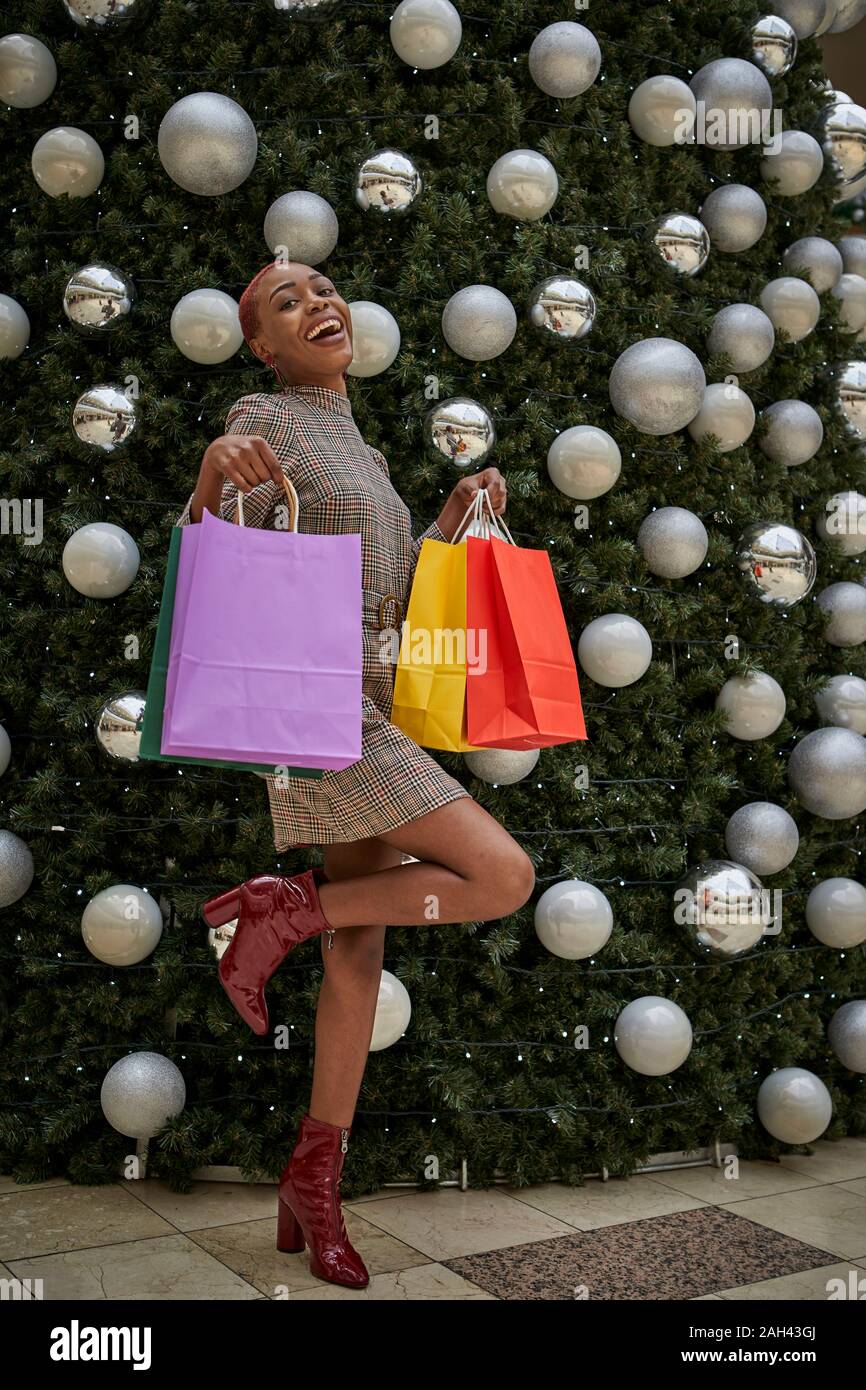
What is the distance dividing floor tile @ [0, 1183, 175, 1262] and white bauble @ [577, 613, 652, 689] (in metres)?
1.51

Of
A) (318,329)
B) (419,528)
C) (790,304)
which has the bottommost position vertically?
(419,528)

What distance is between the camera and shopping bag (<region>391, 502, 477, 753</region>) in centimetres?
221

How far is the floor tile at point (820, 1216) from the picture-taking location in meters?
2.54

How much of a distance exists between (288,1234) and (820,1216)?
45.8 inches

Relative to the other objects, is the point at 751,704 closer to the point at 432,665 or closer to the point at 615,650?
the point at 615,650

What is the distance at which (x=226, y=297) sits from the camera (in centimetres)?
281

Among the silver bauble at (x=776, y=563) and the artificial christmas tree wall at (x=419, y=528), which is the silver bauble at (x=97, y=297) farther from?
the silver bauble at (x=776, y=563)

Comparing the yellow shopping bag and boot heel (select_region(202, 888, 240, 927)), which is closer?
the yellow shopping bag

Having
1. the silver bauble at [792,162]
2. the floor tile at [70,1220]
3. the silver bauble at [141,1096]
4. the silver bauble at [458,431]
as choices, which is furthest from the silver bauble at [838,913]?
the silver bauble at [792,162]

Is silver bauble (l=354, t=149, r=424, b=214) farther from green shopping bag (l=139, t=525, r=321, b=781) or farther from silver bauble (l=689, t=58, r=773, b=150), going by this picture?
green shopping bag (l=139, t=525, r=321, b=781)

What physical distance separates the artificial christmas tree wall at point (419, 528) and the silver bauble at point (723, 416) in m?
0.02

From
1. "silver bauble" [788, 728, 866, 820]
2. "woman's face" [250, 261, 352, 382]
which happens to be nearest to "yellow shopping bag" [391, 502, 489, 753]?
"woman's face" [250, 261, 352, 382]

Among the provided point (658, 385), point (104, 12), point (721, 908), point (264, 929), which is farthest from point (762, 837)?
point (104, 12)

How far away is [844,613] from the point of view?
3.33 m
